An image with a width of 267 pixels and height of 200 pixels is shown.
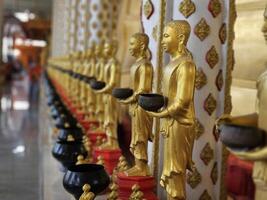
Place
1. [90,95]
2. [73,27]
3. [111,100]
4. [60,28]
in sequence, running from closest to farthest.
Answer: [111,100]
[90,95]
[73,27]
[60,28]

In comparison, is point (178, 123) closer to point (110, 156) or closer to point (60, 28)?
point (110, 156)

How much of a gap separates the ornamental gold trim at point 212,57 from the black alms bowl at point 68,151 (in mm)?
671

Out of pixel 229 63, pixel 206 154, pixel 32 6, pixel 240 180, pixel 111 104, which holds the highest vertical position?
pixel 32 6

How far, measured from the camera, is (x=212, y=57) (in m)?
1.61

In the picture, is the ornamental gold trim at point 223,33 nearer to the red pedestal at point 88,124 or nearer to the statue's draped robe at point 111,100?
the statue's draped robe at point 111,100

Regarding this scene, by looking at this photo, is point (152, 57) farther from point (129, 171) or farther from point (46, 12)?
point (46, 12)

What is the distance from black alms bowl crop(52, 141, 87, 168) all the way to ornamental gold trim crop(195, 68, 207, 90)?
61cm

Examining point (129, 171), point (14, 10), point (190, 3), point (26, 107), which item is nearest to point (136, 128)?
point (129, 171)

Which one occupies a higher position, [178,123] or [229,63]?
[229,63]

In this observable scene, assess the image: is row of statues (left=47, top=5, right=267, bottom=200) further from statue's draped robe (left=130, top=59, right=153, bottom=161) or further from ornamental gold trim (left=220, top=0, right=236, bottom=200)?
ornamental gold trim (left=220, top=0, right=236, bottom=200)

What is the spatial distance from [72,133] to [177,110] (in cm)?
109

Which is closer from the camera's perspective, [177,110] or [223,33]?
[177,110]

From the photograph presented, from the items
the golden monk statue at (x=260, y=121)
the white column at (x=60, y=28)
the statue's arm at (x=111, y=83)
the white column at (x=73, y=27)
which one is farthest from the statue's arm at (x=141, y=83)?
the white column at (x=60, y=28)

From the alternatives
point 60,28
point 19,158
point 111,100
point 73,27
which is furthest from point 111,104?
point 60,28
